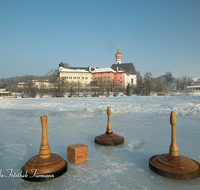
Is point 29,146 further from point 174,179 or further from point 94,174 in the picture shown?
point 174,179

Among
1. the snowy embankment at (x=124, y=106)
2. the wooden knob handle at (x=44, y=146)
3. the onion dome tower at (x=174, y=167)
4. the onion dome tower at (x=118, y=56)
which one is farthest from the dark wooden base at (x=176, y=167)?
the onion dome tower at (x=118, y=56)

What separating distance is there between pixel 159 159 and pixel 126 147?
1254 mm

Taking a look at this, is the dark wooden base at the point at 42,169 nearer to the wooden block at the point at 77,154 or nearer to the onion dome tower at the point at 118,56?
the wooden block at the point at 77,154

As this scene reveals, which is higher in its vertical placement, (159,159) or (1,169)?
(159,159)

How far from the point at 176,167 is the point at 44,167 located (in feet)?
6.51

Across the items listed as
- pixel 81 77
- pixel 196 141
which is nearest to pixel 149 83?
pixel 81 77

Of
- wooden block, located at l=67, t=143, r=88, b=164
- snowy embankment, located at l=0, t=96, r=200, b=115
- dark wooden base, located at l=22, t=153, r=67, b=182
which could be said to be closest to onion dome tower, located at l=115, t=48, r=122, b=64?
snowy embankment, located at l=0, t=96, r=200, b=115

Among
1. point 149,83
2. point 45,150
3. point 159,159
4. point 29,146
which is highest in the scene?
point 149,83

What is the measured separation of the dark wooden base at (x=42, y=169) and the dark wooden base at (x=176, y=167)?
1.50 m

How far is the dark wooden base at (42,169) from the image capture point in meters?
2.24

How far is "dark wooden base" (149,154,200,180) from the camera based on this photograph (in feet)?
7.33

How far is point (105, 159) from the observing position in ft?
10.0

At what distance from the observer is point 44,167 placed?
2.30m

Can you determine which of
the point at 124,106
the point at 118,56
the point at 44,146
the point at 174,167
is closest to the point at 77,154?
the point at 44,146
